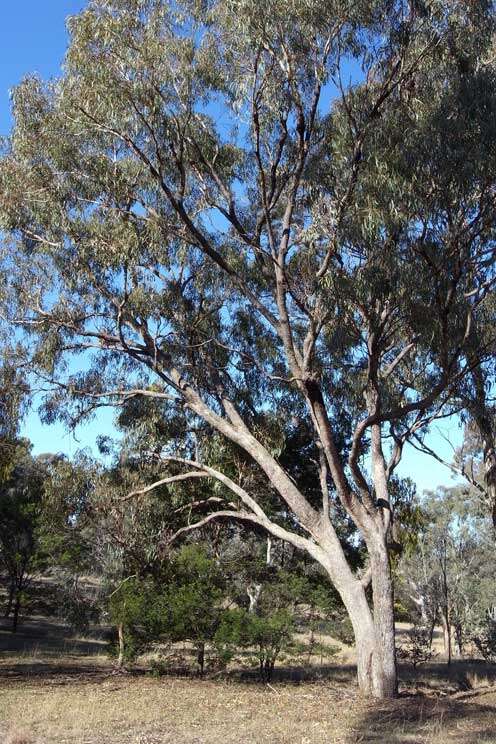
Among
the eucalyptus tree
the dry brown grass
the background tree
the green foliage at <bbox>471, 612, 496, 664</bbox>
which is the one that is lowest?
the dry brown grass

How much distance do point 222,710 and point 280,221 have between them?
7430mm

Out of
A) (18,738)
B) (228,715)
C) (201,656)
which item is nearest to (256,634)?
(201,656)

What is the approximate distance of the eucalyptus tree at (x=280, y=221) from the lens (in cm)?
900

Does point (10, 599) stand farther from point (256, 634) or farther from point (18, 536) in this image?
point (256, 634)

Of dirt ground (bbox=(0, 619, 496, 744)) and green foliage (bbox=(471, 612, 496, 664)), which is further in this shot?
green foliage (bbox=(471, 612, 496, 664))

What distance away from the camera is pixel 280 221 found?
12031 mm

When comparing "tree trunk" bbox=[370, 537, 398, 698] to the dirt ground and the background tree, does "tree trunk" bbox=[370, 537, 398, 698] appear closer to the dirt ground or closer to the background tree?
the dirt ground

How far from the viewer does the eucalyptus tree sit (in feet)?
29.5

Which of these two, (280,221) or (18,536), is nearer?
(280,221)

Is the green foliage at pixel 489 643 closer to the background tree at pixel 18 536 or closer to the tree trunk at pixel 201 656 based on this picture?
the tree trunk at pixel 201 656

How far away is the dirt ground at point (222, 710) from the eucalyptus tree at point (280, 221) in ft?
3.73

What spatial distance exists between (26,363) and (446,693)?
838 cm

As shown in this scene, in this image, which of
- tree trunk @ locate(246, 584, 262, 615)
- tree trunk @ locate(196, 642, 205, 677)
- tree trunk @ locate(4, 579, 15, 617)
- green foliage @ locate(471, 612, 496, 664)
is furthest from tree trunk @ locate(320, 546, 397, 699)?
tree trunk @ locate(4, 579, 15, 617)

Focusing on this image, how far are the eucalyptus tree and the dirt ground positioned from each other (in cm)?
114
